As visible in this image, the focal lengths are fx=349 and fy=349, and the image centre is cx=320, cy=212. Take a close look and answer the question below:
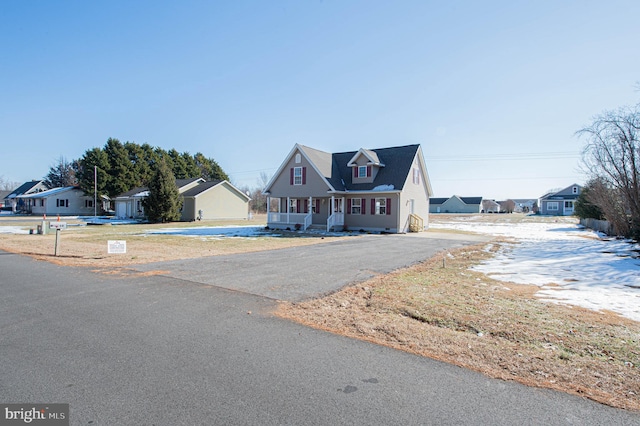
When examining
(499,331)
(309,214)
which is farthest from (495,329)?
(309,214)

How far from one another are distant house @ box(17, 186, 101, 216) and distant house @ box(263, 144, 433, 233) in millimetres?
38768

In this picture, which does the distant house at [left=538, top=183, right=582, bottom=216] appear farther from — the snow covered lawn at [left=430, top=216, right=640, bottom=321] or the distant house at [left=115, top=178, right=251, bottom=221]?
the snow covered lawn at [left=430, top=216, right=640, bottom=321]

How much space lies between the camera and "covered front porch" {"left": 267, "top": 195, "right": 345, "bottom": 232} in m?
27.7

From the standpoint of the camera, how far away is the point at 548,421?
3.06 metres

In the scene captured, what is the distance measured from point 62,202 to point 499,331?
62678 mm

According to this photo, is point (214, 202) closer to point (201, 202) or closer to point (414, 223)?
point (201, 202)

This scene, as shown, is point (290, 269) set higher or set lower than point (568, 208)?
lower

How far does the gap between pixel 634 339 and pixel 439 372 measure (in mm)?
3341

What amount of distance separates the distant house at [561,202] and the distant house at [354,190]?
57.1 metres

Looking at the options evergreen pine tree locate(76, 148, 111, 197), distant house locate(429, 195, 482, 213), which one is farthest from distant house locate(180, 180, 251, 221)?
distant house locate(429, 195, 482, 213)

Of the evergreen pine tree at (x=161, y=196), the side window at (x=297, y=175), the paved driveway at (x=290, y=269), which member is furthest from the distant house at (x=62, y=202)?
the paved driveway at (x=290, y=269)

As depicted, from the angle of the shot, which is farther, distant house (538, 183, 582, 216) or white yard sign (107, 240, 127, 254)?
distant house (538, 183, 582, 216)

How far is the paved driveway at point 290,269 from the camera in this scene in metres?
8.23

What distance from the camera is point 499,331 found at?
5305mm
